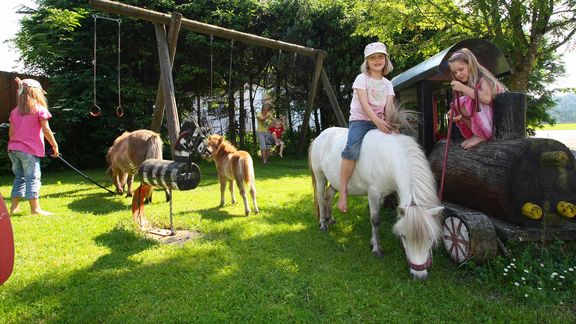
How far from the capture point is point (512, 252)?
387 cm

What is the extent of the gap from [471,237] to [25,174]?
647 centimetres

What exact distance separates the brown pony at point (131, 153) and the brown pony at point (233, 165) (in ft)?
3.13

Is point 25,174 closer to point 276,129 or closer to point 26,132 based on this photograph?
point 26,132

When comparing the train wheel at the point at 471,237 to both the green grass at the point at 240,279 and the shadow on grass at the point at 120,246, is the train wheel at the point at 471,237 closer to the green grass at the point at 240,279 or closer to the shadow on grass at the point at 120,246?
the green grass at the point at 240,279

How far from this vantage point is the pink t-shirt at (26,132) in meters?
6.16

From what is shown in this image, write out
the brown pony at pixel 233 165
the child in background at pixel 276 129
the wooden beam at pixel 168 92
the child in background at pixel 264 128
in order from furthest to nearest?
the child in background at pixel 276 129
the child in background at pixel 264 128
the brown pony at pixel 233 165
the wooden beam at pixel 168 92

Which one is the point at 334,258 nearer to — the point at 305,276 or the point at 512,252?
the point at 305,276

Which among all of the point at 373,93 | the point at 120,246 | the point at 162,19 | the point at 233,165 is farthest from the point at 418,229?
the point at 162,19

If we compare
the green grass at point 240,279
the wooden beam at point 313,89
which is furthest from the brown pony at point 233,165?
the wooden beam at point 313,89

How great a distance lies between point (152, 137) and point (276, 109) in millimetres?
9163

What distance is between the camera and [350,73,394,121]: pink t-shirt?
4543 millimetres

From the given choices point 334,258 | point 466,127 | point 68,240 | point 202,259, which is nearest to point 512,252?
point 466,127

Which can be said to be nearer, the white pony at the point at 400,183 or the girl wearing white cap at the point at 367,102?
the white pony at the point at 400,183

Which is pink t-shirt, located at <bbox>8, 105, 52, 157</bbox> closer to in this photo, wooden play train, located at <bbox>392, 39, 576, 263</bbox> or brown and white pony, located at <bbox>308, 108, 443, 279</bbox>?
brown and white pony, located at <bbox>308, 108, 443, 279</bbox>
